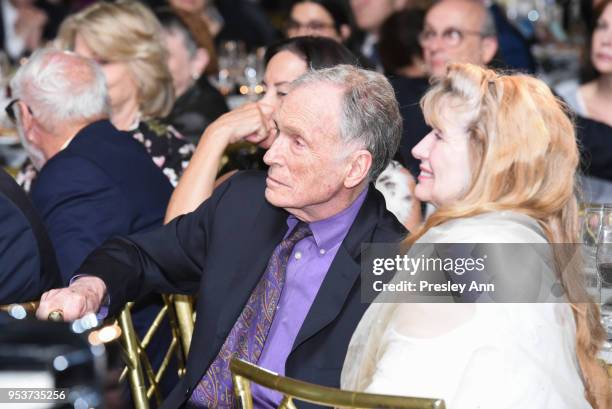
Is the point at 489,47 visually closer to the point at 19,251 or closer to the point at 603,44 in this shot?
the point at 603,44

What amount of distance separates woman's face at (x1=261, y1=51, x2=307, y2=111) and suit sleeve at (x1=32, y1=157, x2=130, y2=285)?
23.0 inches

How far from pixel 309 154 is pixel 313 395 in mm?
877

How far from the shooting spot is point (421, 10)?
6012 millimetres

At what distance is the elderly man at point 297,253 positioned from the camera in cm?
261

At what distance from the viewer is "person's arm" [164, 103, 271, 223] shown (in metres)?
3.30

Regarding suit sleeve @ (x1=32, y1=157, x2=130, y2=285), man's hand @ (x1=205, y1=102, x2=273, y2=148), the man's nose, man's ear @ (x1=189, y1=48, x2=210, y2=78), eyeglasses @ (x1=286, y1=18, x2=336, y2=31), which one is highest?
the man's nose

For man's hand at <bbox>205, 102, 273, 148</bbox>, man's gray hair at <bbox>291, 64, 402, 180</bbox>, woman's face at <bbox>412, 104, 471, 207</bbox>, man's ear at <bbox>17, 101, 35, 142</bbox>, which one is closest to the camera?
woman's face at <bbox>412, 104, 471, 207</bbox>

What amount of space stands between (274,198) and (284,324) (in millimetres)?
309

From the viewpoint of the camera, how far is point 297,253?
9.02ft

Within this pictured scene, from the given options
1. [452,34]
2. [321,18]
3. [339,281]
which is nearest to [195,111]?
[452,34]

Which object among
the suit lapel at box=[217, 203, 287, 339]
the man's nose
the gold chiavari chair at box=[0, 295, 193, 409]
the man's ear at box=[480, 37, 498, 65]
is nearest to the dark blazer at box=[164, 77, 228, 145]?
the man's ear at box=[480, 37, 498, 65]

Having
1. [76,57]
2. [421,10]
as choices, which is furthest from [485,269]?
[421,10]

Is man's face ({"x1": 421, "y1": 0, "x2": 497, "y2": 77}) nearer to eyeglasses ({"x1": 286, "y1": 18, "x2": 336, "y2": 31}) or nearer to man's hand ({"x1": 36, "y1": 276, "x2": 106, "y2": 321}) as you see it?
eyeglasses ({"x1": 286, "y1": 18, "x2": 336, "y2": 31})

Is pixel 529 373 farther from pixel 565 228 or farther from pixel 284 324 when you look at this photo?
pixel 284 324
